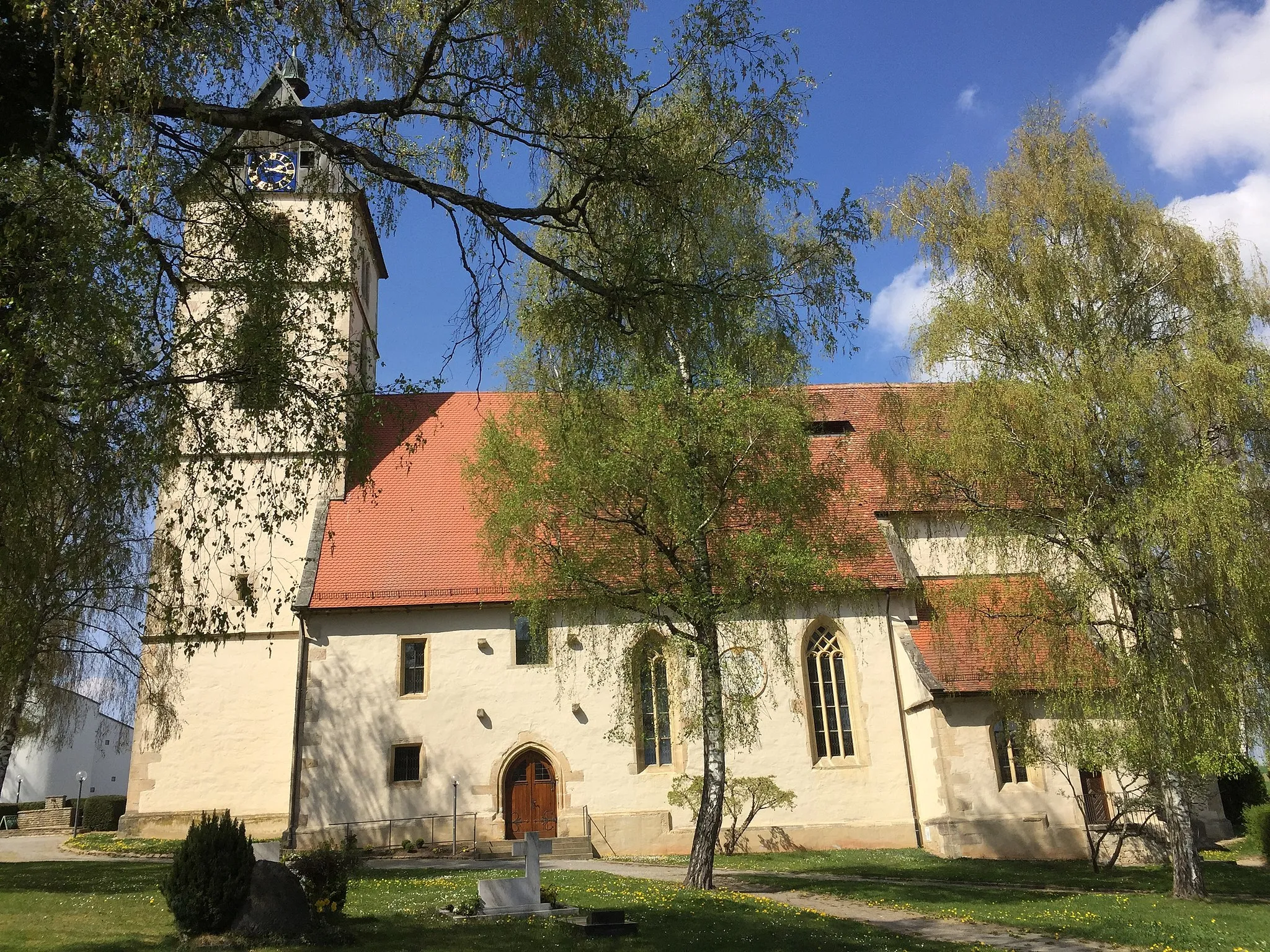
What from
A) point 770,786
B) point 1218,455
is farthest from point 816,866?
point 1218,455

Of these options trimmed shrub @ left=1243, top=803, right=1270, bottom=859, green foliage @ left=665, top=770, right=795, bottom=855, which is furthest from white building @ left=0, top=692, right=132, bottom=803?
trimmed shrub @ left=1243, top=803, right=1270, bottom=859

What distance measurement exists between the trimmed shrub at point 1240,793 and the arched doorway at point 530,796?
15.4 metres

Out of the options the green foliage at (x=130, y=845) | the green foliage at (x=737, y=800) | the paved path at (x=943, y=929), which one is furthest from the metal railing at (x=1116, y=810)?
the green foliage at (x=130, y=845)

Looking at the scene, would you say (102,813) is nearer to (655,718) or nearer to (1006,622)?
(655,718)

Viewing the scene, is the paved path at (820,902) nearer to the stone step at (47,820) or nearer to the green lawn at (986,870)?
the green lawn at (986,870)

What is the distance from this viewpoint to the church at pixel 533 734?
19844mm

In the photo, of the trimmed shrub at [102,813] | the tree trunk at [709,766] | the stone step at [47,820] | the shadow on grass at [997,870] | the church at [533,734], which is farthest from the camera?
the stone step at [47,820]

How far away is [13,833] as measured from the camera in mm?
30219

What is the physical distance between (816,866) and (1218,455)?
31.9 feet

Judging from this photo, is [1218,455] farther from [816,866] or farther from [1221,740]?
[816,866]

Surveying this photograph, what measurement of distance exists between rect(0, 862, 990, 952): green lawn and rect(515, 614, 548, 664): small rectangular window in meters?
7.21

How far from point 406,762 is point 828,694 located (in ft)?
30.2

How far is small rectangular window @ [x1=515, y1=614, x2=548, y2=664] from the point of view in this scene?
70.5 feet

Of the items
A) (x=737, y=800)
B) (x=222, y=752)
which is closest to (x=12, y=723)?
(x=222, y=752)
